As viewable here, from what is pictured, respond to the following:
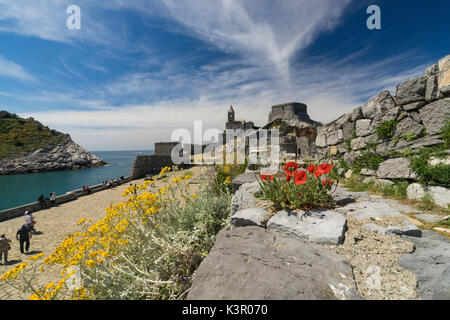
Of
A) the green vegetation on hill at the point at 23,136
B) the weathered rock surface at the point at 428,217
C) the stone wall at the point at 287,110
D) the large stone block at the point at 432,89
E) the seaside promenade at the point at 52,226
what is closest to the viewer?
the weathered rock surface at the point at 428,217

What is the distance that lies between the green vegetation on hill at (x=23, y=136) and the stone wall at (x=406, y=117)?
7212 centimetres

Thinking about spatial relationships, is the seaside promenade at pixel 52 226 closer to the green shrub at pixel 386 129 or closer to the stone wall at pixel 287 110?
the green shrub at pixel 386 129

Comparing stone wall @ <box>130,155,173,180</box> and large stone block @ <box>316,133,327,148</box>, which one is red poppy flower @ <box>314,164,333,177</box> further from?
stone wall @ <box>130,155,173,180</box>

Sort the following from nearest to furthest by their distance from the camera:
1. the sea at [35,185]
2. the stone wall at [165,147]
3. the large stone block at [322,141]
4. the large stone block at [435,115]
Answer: the large stone block at [435,115] < the large stone block at [322,141] < the sea at [35,185] < the stone wall at [165,147]

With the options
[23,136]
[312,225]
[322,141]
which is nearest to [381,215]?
[312,225]

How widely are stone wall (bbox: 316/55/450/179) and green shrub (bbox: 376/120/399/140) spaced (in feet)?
0.21

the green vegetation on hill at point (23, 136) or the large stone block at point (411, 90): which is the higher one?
the green vegetation on hill at point (23, 136)

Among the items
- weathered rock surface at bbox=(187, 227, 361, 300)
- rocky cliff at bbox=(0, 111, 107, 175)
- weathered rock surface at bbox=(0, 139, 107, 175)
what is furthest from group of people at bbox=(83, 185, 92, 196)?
rocky cliff at bbox=(0, 111, 107, 175)

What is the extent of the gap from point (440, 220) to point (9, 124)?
94963 millimetres

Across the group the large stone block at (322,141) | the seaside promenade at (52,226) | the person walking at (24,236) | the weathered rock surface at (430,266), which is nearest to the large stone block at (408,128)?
the large stone block at (322,141)

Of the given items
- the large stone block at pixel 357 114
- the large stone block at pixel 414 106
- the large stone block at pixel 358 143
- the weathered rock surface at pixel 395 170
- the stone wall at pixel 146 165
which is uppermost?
the large stone block at pixel 357 114

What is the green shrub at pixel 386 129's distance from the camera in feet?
13.6

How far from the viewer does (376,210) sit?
2.15m
